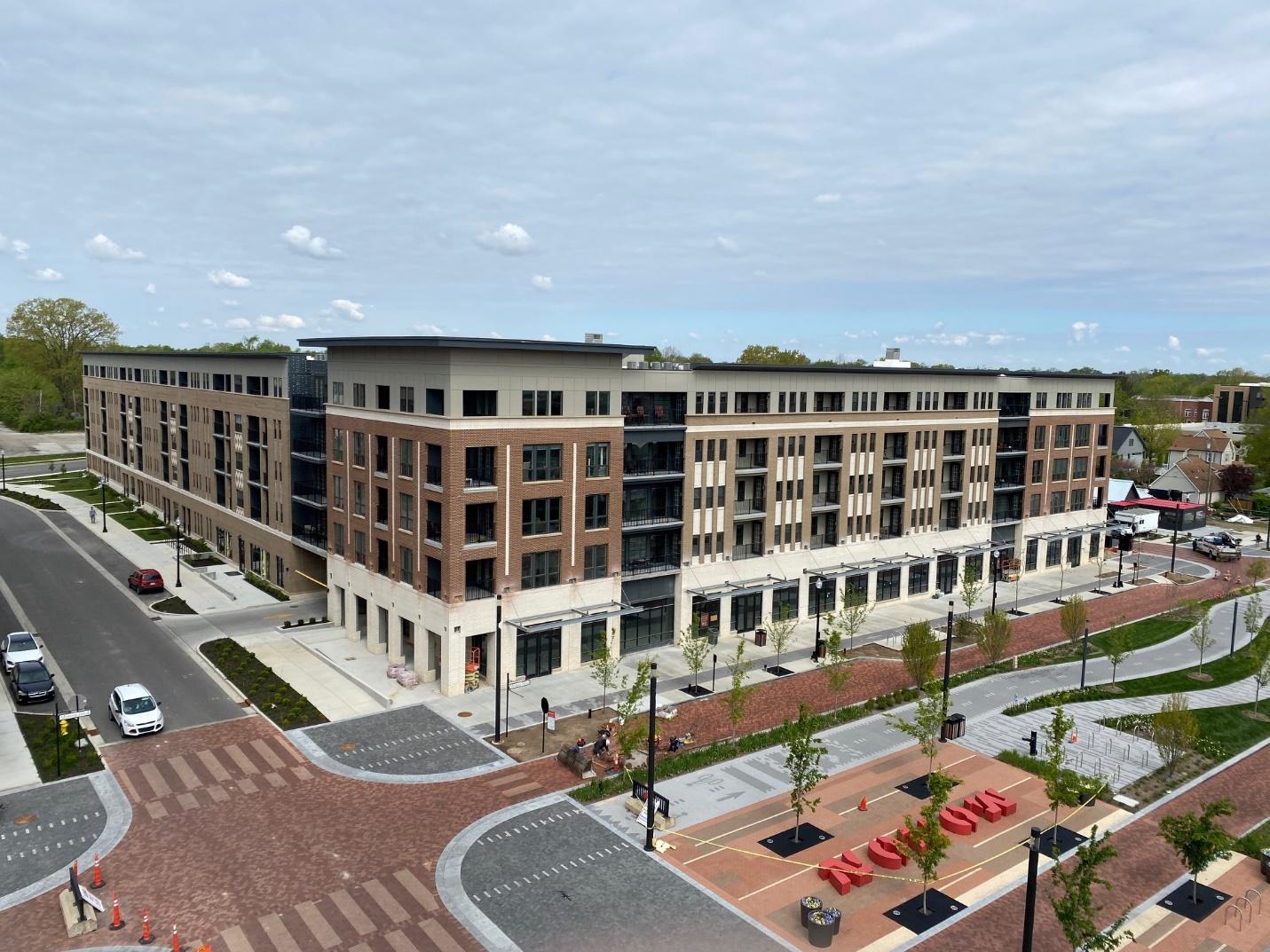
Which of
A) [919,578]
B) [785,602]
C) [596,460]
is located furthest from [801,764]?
[919,578]

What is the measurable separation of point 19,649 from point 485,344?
3017cm

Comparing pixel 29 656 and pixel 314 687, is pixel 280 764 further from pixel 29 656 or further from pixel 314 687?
pixel 29 656

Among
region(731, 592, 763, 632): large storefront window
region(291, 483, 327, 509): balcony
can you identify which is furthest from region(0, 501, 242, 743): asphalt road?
region(731, 592, 763, 632): large storefront window

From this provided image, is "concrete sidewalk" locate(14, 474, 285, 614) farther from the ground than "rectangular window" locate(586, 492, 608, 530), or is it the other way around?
"rectangular window" locate(586, 492, 608, 530)

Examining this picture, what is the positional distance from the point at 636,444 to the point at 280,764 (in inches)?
1042

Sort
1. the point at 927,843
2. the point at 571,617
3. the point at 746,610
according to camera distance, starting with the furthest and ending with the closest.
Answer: the point at 746,610, the point at 571,617, the point at 927,843

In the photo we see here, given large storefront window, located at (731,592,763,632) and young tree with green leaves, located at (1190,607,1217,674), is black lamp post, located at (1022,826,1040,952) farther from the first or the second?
young tree with green leaves, located at (1190,607,1217,674)

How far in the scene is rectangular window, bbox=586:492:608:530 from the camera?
5272cm

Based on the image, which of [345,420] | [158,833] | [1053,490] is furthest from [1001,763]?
[1053,490]

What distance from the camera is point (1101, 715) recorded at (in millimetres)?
48656

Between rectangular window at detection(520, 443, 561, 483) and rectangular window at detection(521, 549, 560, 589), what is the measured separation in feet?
13.6

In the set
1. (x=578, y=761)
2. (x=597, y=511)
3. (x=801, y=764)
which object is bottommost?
(x=578, y=761)

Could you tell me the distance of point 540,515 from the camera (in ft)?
166

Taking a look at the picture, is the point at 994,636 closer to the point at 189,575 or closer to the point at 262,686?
the point at 262,686
